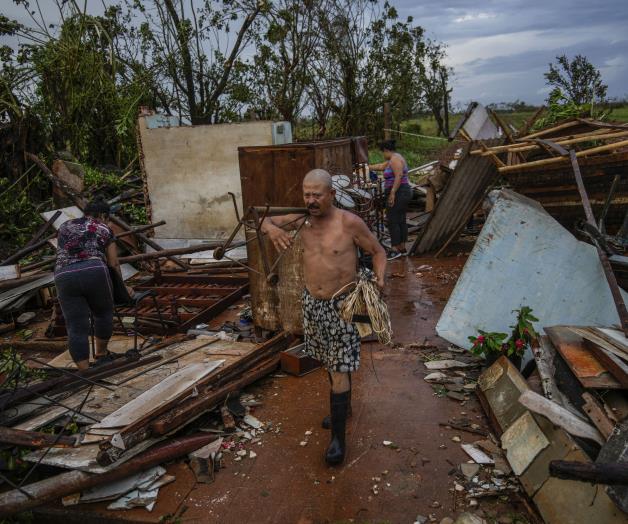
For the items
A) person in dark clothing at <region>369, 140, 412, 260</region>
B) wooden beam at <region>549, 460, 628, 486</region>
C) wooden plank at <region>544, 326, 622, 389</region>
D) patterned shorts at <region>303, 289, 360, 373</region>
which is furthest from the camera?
person in dark clothing at <region>369, 140, 412, 260</region>

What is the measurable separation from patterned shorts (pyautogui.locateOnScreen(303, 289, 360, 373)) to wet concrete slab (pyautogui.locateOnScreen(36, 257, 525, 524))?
0.76 metres

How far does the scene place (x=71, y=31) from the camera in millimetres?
12664

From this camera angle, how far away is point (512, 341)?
14.8 feet

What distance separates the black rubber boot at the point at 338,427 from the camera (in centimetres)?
375

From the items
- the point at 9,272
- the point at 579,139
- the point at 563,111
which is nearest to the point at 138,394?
the point at 9,272

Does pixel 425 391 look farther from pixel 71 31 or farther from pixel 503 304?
pixel 71 31

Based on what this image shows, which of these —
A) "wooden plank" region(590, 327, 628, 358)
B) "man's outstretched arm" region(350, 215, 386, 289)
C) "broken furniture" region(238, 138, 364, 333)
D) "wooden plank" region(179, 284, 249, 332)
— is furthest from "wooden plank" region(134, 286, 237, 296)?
"wooden plank" region(590, 327, 628, 358)

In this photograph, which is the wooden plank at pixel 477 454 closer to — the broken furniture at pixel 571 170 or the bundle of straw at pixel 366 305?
the bundle of straw at pixel 366 305

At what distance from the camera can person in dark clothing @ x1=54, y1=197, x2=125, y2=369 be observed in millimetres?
5113

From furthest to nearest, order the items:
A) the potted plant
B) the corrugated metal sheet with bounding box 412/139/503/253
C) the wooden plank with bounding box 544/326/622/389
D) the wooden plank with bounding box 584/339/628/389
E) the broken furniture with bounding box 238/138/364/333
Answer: the corrugated metal sheet with bounding box 412/139/503/253, the broken furniture with bounding box 238/138/364/333, the potted plant, the wooden plank with bounding box 544/326/622/389, the wooden plank with bounding box 584/339/628/389

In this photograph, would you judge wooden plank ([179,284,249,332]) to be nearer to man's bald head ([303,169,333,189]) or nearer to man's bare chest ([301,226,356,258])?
man's bare chest ([301,226,356,258])

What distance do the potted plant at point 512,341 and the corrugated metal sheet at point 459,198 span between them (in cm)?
440

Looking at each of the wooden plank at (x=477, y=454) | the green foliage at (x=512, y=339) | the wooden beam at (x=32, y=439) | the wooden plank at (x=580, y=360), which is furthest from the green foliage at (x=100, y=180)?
the wooden plank at (x=580, y=360)

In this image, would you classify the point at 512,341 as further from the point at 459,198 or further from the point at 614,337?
the point at 459,198
